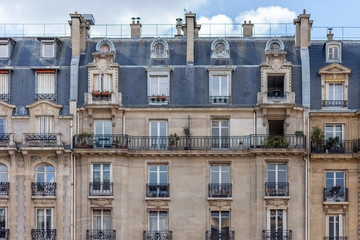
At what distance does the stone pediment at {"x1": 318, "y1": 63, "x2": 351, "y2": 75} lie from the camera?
33.5 metres

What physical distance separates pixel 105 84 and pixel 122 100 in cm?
134

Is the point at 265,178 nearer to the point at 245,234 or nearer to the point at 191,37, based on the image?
the point at 245,234

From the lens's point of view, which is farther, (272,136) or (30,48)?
(30,48)

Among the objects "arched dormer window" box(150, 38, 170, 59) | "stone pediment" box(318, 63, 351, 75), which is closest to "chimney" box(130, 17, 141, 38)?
"arched dormer window" box(150, 38, 170, 59)

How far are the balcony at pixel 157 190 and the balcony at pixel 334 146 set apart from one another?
327 inches

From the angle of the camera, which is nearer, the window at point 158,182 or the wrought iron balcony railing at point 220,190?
the wrought iron balcony railing at point 220,190

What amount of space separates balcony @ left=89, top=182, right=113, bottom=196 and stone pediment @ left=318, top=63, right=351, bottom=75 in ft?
44.2

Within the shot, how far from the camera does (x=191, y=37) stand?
3509 cm

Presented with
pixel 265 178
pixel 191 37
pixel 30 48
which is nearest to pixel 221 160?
pixel 265 178

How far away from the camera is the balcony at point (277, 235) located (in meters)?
31.9

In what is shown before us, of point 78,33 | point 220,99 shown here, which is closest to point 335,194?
point 220,99

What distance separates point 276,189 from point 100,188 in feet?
31.4

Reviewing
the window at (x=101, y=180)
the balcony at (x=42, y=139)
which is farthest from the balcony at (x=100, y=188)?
the balcony at (x=42, y=139)

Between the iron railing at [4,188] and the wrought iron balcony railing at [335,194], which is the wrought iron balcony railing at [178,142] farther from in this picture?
the iron railing at [4,188]
